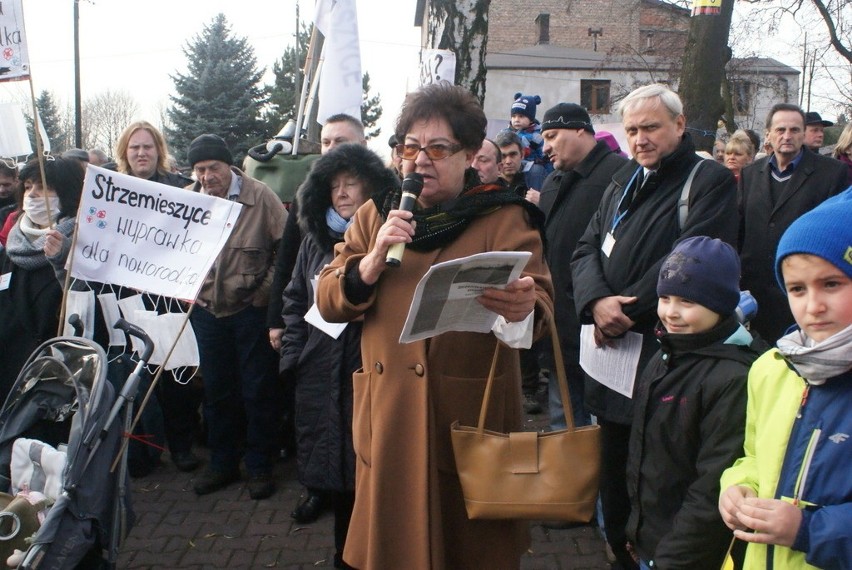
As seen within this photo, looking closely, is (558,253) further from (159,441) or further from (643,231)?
(159,441)

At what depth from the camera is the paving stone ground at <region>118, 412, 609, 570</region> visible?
13.5ft

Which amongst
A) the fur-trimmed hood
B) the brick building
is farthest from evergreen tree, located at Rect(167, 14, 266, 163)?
the fur-trimmed hood

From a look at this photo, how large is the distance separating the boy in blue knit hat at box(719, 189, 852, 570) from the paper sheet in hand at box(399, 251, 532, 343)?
72 cm

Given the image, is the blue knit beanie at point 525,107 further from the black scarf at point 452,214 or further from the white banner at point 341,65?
the black scarf at point 452,214

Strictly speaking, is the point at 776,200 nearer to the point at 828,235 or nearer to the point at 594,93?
the point at 828,235

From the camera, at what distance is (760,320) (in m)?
4.85

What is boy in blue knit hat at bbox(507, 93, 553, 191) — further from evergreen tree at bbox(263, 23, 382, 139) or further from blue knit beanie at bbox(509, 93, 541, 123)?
evergreen tree at bbox(263, 23, 382, 139)

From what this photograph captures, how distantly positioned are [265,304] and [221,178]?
0.86 m

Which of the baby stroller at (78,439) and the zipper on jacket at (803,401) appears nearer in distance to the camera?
the zipper on jacket at (803,401)

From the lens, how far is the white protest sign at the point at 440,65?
6062 millimetres

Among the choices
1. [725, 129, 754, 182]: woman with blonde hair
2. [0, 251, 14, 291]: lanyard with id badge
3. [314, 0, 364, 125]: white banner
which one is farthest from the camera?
[725, 129, 754, 182]: woman with blonde hair

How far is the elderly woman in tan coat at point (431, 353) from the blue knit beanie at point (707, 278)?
17.4 inches

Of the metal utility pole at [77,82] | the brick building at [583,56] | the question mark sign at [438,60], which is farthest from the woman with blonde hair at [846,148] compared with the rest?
the brick building at [583,56]

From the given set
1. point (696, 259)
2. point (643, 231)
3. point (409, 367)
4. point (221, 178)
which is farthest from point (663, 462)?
point (221, 178)
